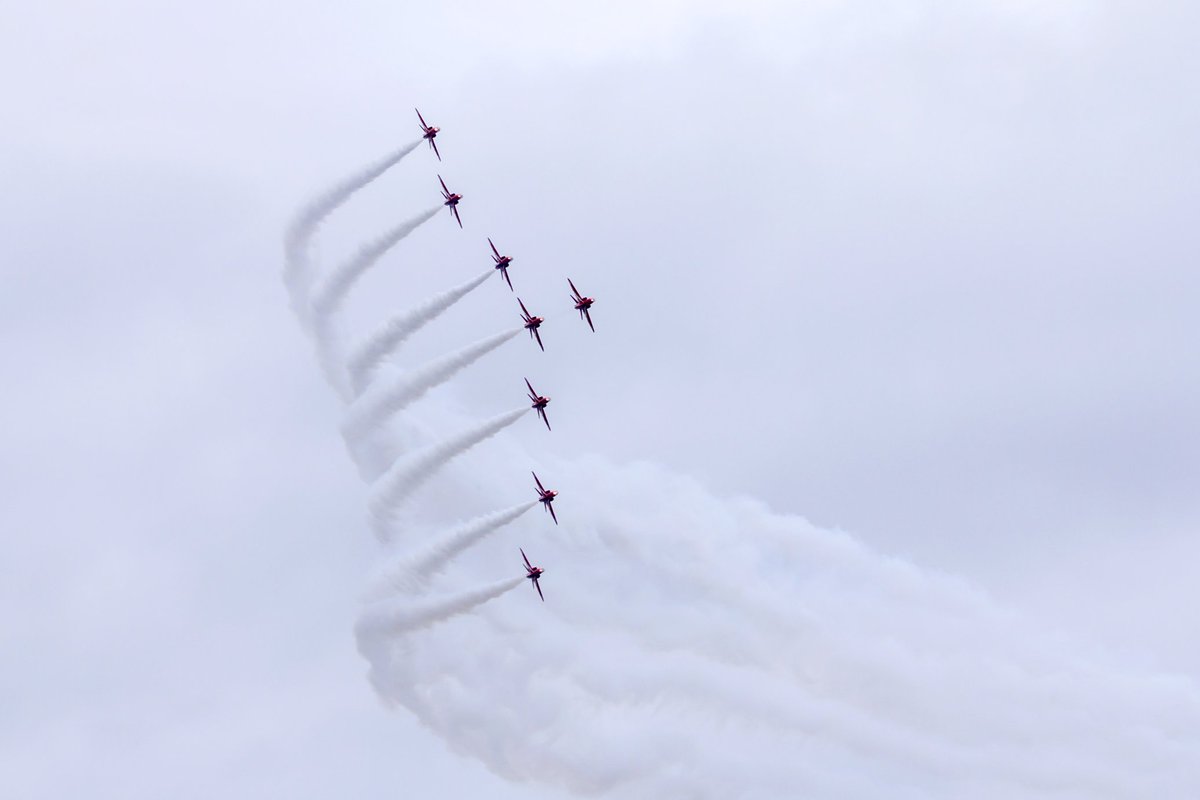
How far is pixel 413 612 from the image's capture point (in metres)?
104

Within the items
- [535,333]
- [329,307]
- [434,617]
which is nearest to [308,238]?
[329,307]

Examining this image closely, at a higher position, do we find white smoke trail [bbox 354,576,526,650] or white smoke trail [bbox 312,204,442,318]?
white smoke trail [bbox 312,204,442,318]

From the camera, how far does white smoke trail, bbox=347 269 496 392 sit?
347 feet

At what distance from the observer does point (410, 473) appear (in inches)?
4114

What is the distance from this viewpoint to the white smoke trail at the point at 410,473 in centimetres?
10331

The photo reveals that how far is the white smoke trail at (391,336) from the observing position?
105625mm

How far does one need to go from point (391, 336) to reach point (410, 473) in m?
6.34

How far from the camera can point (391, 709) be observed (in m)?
107

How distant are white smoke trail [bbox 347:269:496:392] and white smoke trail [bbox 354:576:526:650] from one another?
9918 millimetres

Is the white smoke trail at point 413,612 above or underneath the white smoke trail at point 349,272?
underneath

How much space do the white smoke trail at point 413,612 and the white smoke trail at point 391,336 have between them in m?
9.92

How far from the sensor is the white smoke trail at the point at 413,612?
338 feet

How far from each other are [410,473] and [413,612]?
19.6 ft

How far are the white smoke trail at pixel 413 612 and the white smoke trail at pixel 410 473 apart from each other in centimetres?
318
